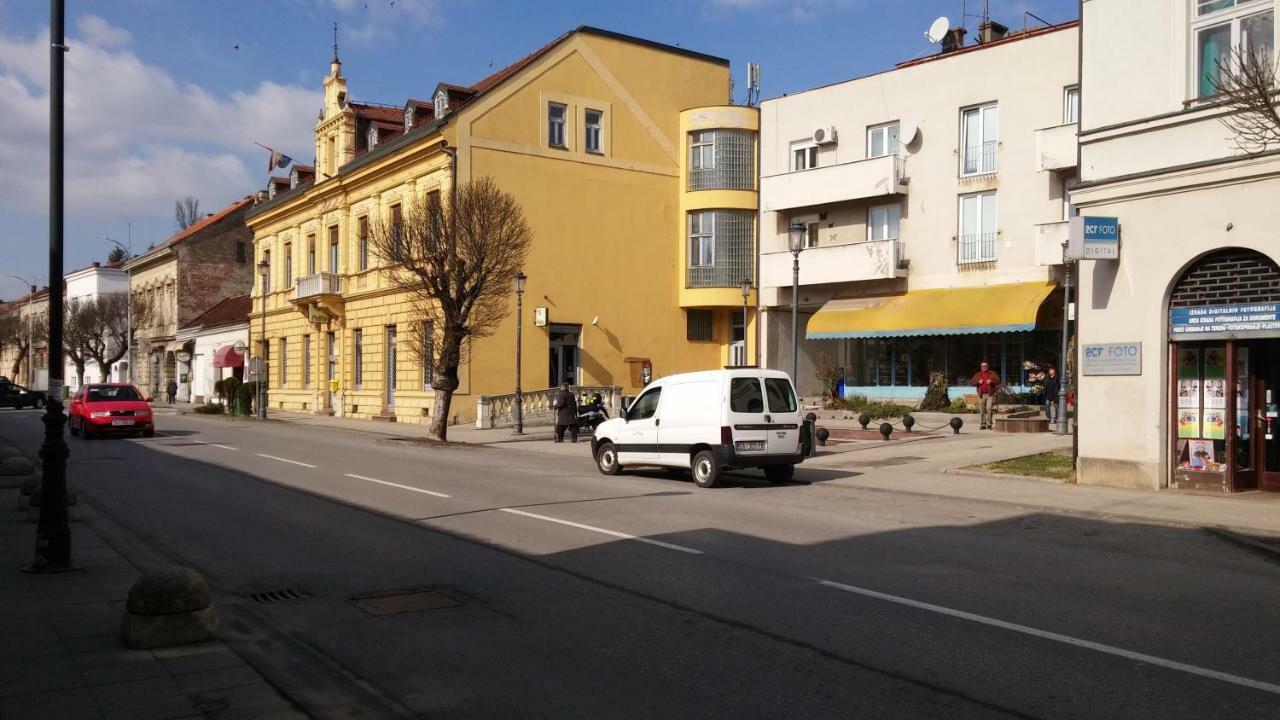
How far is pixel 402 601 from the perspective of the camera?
792 centimetres

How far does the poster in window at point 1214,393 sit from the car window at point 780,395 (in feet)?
19.8

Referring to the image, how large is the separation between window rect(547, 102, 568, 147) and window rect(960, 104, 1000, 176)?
1414cm

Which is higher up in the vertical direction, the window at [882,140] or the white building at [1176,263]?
the window at [882,140]

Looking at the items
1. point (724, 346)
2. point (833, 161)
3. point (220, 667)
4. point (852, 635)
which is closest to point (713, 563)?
point (852, 635)

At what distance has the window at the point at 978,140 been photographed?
106 ft

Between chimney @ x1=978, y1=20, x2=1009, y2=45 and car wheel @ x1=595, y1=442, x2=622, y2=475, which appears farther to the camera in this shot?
chimney @ x1=978, y1=20, x2=1009, y2=45

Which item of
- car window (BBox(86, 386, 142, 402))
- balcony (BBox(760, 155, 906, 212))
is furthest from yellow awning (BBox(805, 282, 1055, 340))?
car window (BBox(86, 386, 142, 402))

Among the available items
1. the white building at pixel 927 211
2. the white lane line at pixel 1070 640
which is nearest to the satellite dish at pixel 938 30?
the white building at pixel 927 211

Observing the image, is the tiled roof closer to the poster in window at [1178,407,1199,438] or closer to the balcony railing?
the balcony railing

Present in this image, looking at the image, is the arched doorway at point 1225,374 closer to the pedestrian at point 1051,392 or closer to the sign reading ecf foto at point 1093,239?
the sign reading ecf foto at point 1093,239

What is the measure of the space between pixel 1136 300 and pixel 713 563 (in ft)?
30.9

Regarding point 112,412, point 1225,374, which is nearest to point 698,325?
point 112,412

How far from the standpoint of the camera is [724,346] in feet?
135

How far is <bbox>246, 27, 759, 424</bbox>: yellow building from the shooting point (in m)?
35.4
